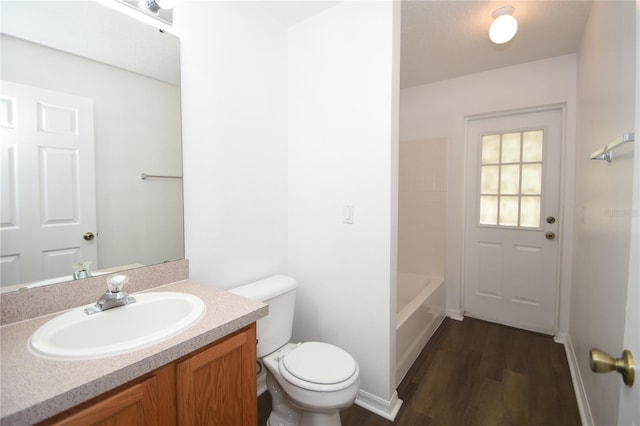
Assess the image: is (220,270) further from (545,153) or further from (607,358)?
(545,153)

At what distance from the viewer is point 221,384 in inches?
39.1

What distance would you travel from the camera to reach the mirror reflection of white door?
0.98 m

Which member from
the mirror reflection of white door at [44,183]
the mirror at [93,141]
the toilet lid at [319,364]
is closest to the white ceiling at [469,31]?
the mirror at [93,141]

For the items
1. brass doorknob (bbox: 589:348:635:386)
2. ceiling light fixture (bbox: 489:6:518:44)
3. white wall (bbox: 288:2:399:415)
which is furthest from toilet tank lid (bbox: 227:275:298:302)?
ceiling light fixture (bbox: 489:6:518:44)

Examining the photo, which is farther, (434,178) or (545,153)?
(434,178)

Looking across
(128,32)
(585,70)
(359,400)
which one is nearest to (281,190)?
(128,32)

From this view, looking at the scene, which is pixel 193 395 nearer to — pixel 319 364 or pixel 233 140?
pixel 319 364

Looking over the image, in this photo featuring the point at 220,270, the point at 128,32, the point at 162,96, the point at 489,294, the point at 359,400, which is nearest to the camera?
the point at 128,32

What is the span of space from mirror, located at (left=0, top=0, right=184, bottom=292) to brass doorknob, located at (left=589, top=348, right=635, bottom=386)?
150cm

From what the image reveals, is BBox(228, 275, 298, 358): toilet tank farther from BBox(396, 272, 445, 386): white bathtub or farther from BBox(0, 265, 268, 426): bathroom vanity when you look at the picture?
BBox(396, 272, 445, 386): white bathtub

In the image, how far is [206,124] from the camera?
1.54 metres

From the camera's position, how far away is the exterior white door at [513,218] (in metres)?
2.60

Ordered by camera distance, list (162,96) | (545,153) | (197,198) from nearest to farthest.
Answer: (162,96), (197,198), (545,153)

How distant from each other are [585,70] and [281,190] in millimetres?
2243
